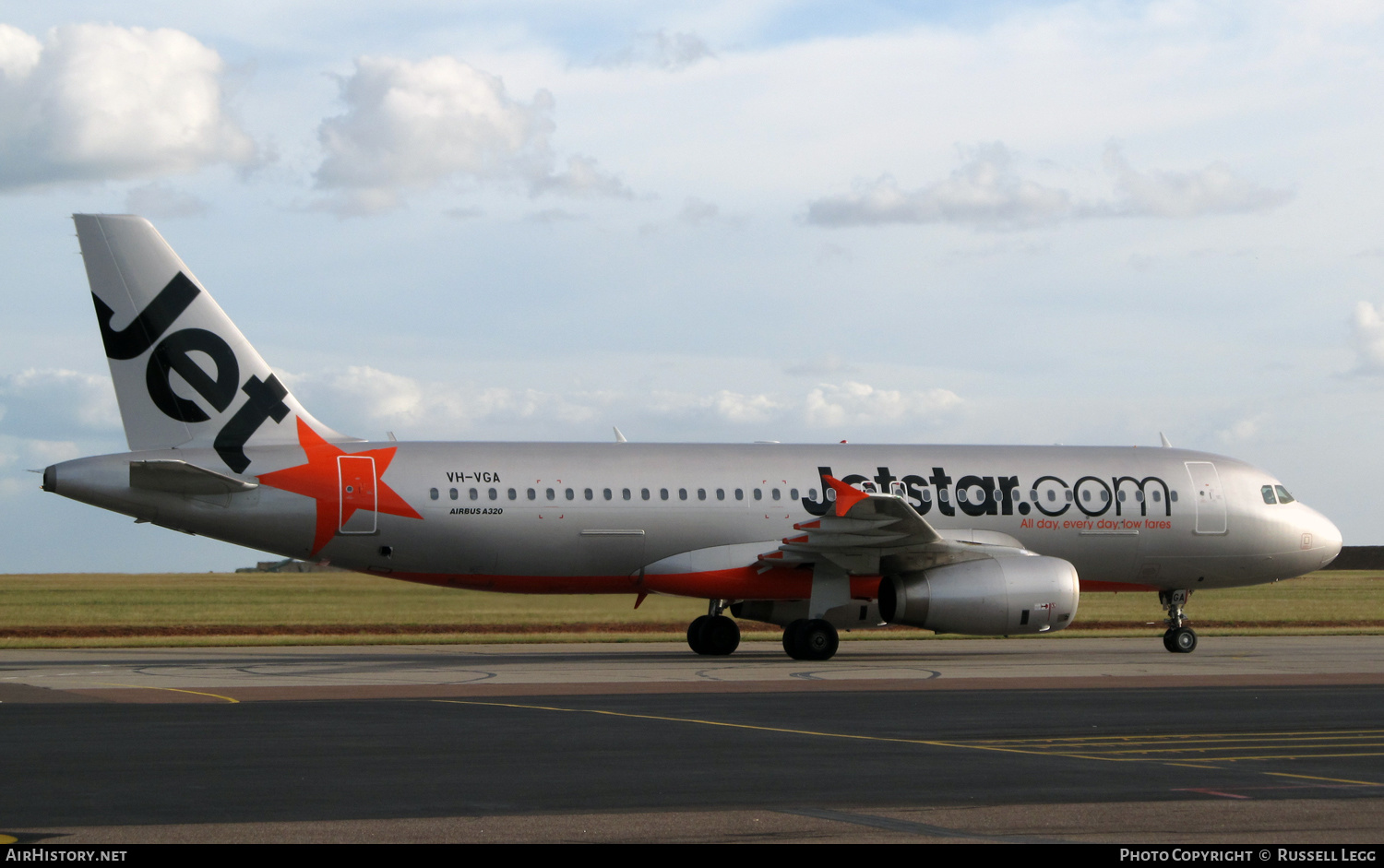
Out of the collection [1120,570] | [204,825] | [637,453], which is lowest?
[204,825]

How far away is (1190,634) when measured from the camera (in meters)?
28.4

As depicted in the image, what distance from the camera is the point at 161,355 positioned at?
2522cm

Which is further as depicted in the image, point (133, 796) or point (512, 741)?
point (512, 741)

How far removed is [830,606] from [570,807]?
16493mm

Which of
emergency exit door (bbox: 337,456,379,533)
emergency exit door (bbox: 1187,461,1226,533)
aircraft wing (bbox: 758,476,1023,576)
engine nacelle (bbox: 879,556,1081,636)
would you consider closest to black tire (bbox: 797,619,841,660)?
aircraft wing (bbox: 758,476,1023,576)

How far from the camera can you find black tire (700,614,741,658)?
2828cm

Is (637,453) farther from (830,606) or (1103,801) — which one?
(1103,801)

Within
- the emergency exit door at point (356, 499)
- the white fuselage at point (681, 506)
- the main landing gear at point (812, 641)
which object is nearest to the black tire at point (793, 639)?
the main landing gear at point (812, 641)

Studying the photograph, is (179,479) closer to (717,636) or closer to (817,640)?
(717,636)

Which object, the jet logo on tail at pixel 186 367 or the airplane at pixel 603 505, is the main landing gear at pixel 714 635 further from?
the jet logo on tail at pixel 186 367

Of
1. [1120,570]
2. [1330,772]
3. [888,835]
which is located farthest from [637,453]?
[888,835]

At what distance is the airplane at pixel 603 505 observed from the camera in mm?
24797

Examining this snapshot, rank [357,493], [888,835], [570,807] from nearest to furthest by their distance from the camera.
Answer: [888,835] → [570,807] → [357,493]

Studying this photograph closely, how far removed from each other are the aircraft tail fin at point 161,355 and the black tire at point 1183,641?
1733 centimetres
